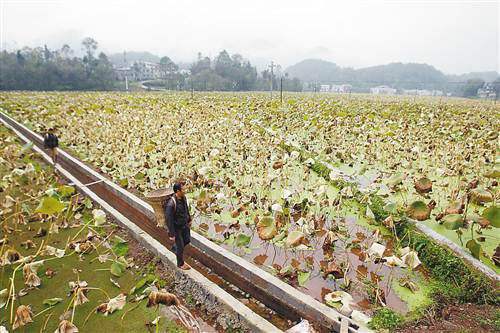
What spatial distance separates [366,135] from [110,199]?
7.71m

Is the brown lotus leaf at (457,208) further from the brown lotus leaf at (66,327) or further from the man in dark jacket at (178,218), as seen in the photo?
the brown lotus leaf at (66,327)

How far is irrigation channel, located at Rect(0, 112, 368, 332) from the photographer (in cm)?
352

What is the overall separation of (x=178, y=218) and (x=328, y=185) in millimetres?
3879

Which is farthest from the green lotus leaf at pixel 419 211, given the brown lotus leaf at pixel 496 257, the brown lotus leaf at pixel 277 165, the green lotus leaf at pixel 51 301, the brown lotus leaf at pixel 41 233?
the brown lotus leaf at pixel 41 233

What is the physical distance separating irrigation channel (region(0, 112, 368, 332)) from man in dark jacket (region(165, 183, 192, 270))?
0.95ft

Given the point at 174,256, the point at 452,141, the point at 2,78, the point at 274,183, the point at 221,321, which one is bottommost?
the point at 221,321

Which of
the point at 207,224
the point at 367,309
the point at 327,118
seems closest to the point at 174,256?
the point at 207,224

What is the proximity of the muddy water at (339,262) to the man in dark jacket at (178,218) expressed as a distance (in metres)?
0.88

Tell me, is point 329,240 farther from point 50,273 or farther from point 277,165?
point 50,273

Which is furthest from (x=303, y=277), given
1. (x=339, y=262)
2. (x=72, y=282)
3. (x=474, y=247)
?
(x=72, y=282)

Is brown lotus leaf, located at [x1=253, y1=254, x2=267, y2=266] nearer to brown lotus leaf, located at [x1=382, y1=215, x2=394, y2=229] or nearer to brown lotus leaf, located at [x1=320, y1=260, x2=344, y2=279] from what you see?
brown lotus leaf, located at [x1=320, y1=260, x2=344, y2=279]

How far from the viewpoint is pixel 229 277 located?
14.8 ft

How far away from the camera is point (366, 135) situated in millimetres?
10875

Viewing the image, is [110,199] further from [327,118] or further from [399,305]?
[327,118]
